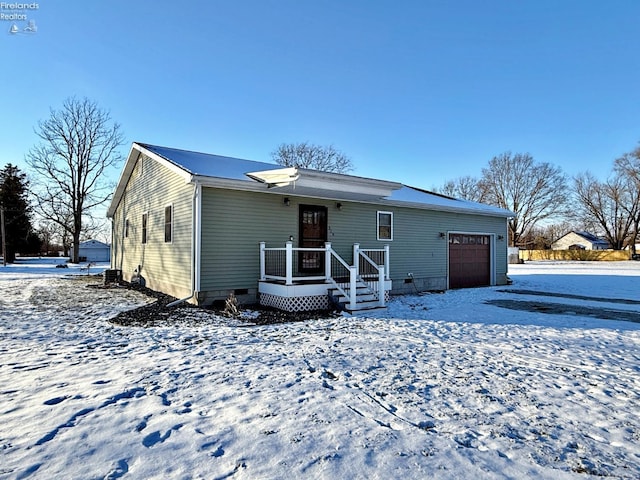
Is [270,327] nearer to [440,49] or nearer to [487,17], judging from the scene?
[487,17]

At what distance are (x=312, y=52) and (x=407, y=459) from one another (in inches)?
509

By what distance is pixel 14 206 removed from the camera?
117 ft

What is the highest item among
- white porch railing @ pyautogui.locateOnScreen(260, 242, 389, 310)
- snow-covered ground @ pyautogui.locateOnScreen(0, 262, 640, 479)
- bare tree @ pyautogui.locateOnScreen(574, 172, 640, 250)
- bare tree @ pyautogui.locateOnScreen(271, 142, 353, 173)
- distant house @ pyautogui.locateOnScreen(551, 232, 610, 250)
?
bare tree @ pyautogui.locateOnScreen(271, 142, 353, 173)

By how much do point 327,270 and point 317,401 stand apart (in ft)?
18.1

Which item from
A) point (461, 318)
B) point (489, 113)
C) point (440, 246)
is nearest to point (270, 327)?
point (461, 318)

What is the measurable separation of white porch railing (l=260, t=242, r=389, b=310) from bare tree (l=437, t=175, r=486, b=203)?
3633cm

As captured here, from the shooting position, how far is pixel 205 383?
3812mm

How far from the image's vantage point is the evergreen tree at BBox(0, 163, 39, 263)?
115 ft

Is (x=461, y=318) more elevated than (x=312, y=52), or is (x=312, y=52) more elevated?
(x=312, y=52)

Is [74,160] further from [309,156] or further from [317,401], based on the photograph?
[317,401]

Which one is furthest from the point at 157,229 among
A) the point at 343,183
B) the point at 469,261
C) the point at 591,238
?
the point at 591,238

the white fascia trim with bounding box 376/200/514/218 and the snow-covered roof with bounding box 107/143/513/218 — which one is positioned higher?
the snow-covered roof with bounding box 107/143/513/218

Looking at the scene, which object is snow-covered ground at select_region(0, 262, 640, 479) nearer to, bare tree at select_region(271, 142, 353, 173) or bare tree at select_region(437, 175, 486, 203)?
bare tree at select_region(271, 142, 353, 173)

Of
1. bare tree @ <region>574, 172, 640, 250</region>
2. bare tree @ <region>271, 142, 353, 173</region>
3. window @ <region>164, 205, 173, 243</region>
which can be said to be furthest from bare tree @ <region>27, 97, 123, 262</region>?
bare tree @ <region>574, 172, 640, 250</region>
